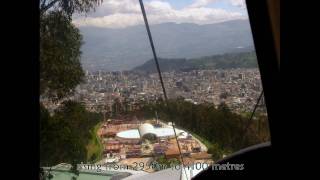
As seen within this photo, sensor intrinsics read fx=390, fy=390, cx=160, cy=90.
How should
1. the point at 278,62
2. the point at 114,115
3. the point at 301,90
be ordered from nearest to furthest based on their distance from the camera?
the point at 301,90, the point at 278,62, the point at 114,115

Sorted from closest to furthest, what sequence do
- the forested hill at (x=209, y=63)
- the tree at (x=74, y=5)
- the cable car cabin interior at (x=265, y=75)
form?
the cable car cabin interior at (x=265, y=75), the tree at (x=74, y=5), the forested hill at (x=209, y=63)

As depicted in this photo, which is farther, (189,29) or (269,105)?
(189,29)

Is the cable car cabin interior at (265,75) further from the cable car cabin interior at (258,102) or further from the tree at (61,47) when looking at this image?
the tree at (61,47)

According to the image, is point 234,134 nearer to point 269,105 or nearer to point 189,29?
point 269,105

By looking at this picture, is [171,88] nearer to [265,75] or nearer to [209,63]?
[209,63]

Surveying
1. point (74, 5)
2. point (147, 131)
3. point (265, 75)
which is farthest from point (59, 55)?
point (265, 75)

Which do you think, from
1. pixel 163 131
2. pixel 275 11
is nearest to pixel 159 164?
pixel 163 131

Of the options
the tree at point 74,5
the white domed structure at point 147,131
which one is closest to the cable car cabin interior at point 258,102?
the white domed structure at point 147,131
